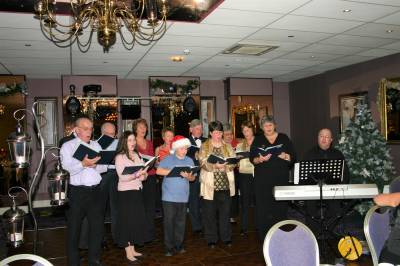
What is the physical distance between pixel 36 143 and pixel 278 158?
6.71 m

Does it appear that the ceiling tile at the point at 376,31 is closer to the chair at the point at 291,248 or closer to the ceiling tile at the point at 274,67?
the ceiling tile at the point at 274,67

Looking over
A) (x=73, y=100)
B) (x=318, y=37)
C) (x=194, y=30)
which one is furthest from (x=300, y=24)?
(x=73, y=100)

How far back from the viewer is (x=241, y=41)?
232 inches

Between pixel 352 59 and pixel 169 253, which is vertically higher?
pixel 352 59

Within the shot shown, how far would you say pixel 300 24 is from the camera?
16.5 feet

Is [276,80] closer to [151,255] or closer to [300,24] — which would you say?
[300,24]

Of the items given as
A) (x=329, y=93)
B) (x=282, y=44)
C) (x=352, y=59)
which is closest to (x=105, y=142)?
(x=282, y=44)

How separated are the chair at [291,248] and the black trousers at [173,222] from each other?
2354mm

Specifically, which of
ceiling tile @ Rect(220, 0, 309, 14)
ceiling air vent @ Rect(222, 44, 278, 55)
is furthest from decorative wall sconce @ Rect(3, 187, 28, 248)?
ceiling air vent @ Rect(222, 44, 278, 55)

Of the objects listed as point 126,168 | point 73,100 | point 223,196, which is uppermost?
point 73,100

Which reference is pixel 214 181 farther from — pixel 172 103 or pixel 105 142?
pixel 172 103

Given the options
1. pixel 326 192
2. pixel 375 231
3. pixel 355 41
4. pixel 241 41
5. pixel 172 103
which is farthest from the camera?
pixel 172 103

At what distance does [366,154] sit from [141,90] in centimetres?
573

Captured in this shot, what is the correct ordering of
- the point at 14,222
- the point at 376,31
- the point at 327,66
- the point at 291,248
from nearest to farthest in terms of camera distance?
the point at 291,248
the point at 14,222
the point at 376,31
the point at 327,66
